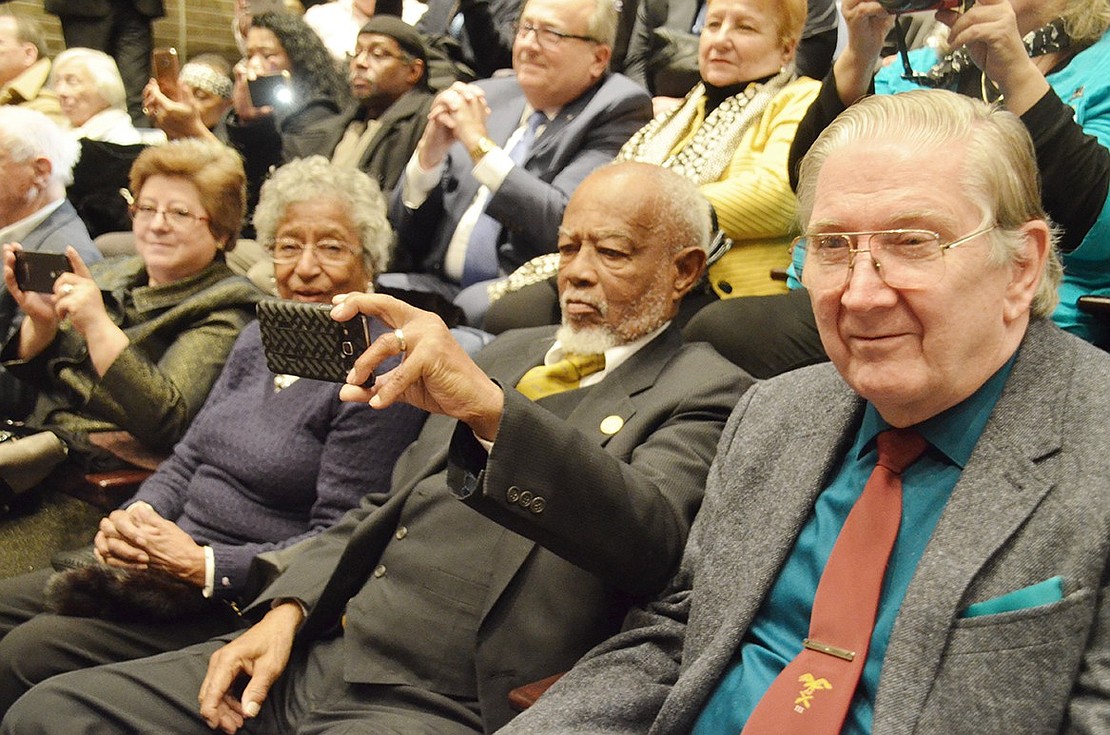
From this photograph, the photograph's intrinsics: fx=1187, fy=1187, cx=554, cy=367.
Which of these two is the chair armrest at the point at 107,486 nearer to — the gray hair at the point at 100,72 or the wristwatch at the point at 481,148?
the wristwatch at the point at 481,148

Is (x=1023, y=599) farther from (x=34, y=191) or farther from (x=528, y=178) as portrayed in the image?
(x=34, y=191)

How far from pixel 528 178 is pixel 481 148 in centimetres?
15

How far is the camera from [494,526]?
192 centimetres

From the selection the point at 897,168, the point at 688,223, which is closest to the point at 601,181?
the point at 688,223

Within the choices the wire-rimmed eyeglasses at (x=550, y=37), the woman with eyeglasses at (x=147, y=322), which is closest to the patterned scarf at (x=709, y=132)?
the wire-rimmed eyeglasses at (x=550, y=37)

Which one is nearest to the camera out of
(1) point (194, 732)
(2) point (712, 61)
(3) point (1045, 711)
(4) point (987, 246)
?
(3) point (1045, 711)

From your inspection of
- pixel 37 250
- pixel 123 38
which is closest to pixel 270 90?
pixel 37 250

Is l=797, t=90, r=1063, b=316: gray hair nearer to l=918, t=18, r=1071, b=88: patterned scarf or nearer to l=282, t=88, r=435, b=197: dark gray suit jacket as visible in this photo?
l=918, t=18, r=1071, b=88: patterned scarf

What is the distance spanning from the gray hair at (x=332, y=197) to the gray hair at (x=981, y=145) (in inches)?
55.2

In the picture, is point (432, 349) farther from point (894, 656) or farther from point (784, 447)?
point (894, 656)

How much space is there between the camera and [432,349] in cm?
148

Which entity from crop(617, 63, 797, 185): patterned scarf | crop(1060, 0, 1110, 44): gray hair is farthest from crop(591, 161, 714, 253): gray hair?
crop(1060, 0, 1110, 44): gray hair

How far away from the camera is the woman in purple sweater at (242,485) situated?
2291 millimetres

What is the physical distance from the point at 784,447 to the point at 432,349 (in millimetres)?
474
